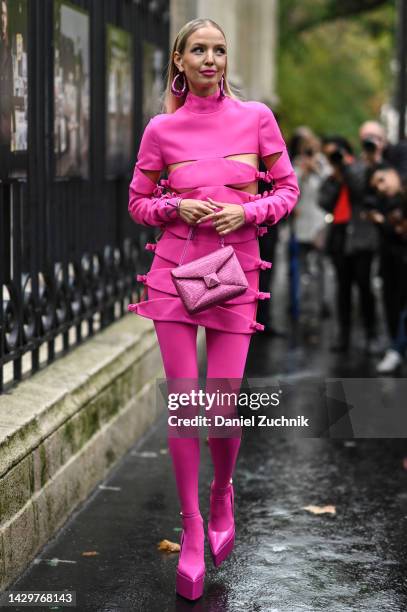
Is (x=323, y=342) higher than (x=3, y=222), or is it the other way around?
(x=3, y=222)

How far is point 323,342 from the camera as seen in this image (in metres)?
11.4

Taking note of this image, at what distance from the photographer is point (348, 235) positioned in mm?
10656

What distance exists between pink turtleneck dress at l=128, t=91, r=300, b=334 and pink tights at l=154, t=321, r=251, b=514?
0.15 ft

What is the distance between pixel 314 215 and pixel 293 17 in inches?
1028

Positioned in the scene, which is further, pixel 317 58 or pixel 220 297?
pixel 317 58

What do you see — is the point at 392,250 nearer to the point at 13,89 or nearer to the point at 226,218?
the point at 13,89

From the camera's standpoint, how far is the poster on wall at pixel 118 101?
25.0ft

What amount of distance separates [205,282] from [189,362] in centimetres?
38

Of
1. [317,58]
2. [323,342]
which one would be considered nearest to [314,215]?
[323,342]

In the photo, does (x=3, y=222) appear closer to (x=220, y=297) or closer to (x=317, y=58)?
(x=220, y=297)

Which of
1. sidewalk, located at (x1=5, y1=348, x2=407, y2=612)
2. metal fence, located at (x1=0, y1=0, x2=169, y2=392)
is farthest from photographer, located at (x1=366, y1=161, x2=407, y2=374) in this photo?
sidewalk, located at (x1=5, y1=348, x2=407, y2=612)

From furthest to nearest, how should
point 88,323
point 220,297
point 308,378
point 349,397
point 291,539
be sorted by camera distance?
point 308,378, point 349,397, point 88,323, point 291,539, point 220,297

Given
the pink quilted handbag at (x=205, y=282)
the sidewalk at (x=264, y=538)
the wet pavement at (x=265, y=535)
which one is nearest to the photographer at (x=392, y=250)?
the wet pavement at (x=265, y=535)

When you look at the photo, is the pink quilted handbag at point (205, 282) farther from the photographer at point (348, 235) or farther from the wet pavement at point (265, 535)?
→ the photographer at point (348, 235)
